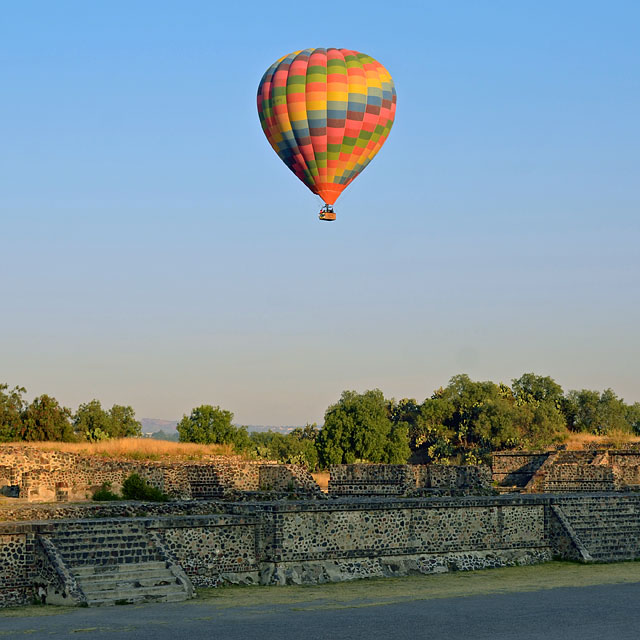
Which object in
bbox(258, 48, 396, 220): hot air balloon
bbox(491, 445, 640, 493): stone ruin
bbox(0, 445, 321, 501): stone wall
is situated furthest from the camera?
bbox(491, 445, 640, 493): stone ruin

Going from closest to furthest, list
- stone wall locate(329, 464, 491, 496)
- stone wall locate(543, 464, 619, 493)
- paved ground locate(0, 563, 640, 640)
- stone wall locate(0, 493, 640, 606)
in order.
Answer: paved ground locate(0, 563, 640, 640) → stone wall locate(0, 493, 640, 606) → stone wall locate(329, 464, 491, 496) → stone wall locate(543, 464, 619, 493)

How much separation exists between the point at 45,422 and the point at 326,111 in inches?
915

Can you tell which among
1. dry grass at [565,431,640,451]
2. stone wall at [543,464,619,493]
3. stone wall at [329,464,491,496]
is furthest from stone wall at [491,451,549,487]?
stone wall at [329,464,491,496]

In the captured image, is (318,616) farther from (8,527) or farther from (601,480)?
(601,480)

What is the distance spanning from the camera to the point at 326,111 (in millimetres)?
37469

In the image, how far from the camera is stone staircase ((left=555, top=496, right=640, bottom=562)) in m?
28.5

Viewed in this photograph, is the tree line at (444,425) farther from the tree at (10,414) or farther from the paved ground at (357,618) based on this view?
the paved ground at (357,618)

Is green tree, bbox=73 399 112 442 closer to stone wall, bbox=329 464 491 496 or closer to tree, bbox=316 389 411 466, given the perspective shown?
tree, bbox=316 389 411 466

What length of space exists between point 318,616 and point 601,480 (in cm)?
2896

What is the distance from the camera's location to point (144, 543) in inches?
834

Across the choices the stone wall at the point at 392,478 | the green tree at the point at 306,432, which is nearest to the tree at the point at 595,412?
the green tree at the point at 306,432

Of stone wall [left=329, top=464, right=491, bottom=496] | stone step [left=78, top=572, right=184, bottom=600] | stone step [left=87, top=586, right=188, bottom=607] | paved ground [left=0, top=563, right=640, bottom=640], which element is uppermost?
stone wall [left=329, top=464, right=491, bottom=496]

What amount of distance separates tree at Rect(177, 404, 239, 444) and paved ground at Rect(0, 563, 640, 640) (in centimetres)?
4027

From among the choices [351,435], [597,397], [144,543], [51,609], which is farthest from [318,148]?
[597,397]
